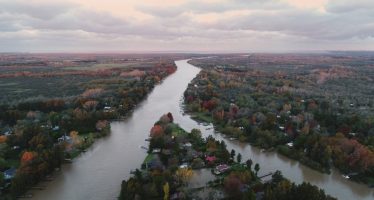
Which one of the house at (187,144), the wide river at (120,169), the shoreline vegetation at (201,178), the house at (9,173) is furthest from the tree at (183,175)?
the house at (9,173)

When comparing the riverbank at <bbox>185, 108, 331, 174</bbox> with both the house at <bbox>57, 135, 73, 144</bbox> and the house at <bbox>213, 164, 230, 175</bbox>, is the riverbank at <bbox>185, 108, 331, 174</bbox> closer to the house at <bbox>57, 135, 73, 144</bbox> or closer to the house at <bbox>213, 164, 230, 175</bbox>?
the house at <bbox>213, 164, 230, 175</bbox>

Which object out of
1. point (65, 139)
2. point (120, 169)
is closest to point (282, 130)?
point (120, 169)

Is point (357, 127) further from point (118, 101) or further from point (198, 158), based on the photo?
point (118, 101)

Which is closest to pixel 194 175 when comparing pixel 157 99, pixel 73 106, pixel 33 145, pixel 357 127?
pixel 33 145

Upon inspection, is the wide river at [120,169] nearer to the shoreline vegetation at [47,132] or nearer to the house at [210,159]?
the shoreline vegetation at [47,132]

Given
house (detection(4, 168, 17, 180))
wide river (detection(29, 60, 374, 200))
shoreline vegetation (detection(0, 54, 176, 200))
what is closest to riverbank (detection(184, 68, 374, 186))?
wide river (detection(29, 60, 374, 200))

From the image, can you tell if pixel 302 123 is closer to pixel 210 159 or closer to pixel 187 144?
pixel 187 144

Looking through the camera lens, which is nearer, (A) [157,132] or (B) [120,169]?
(B) [120,169]
